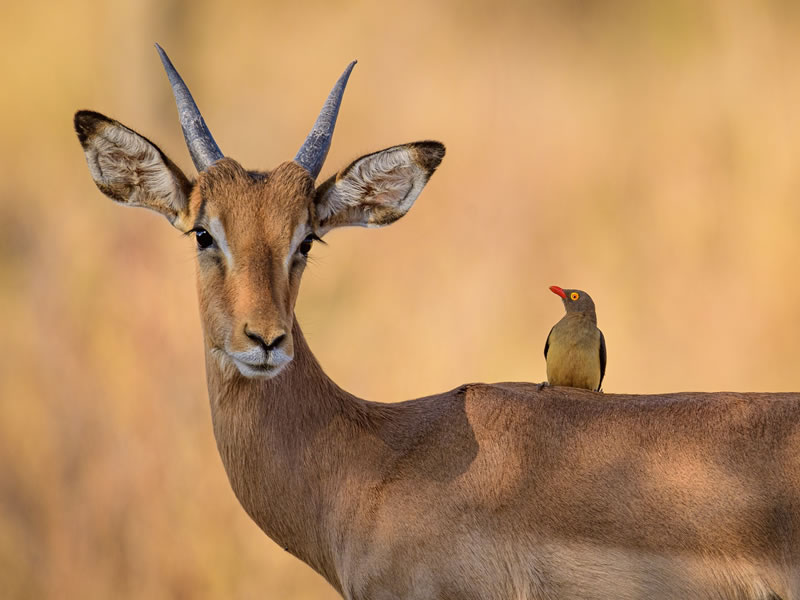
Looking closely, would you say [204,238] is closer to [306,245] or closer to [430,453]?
[306,245]

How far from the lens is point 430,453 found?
5.92 metres

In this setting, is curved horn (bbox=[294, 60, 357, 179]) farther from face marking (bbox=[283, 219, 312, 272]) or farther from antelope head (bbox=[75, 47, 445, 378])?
face marking (bbox=[283, 219, 312, 272])

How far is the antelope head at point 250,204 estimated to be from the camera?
17.6ft

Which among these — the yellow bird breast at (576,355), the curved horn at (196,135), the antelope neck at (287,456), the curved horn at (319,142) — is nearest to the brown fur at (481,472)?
the antelope neck at (287,456)

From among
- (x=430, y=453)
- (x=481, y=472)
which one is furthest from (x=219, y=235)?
(x=481, y=472)

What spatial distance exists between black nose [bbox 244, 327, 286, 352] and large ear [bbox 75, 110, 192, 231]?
947mm

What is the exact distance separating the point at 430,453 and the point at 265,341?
122cm

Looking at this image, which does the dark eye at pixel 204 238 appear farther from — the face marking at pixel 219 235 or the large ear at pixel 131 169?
the large ear at pixel 131 169

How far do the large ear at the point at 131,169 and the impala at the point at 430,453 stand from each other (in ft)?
0.03

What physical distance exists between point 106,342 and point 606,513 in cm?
814

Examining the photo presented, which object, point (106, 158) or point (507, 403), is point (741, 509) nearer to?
point (507, 403)

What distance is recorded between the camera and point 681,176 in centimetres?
1319

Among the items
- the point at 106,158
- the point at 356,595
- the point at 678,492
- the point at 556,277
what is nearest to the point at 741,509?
the point at 678,492

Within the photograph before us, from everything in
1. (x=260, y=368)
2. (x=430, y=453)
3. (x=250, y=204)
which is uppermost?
(x=250, y=204)
